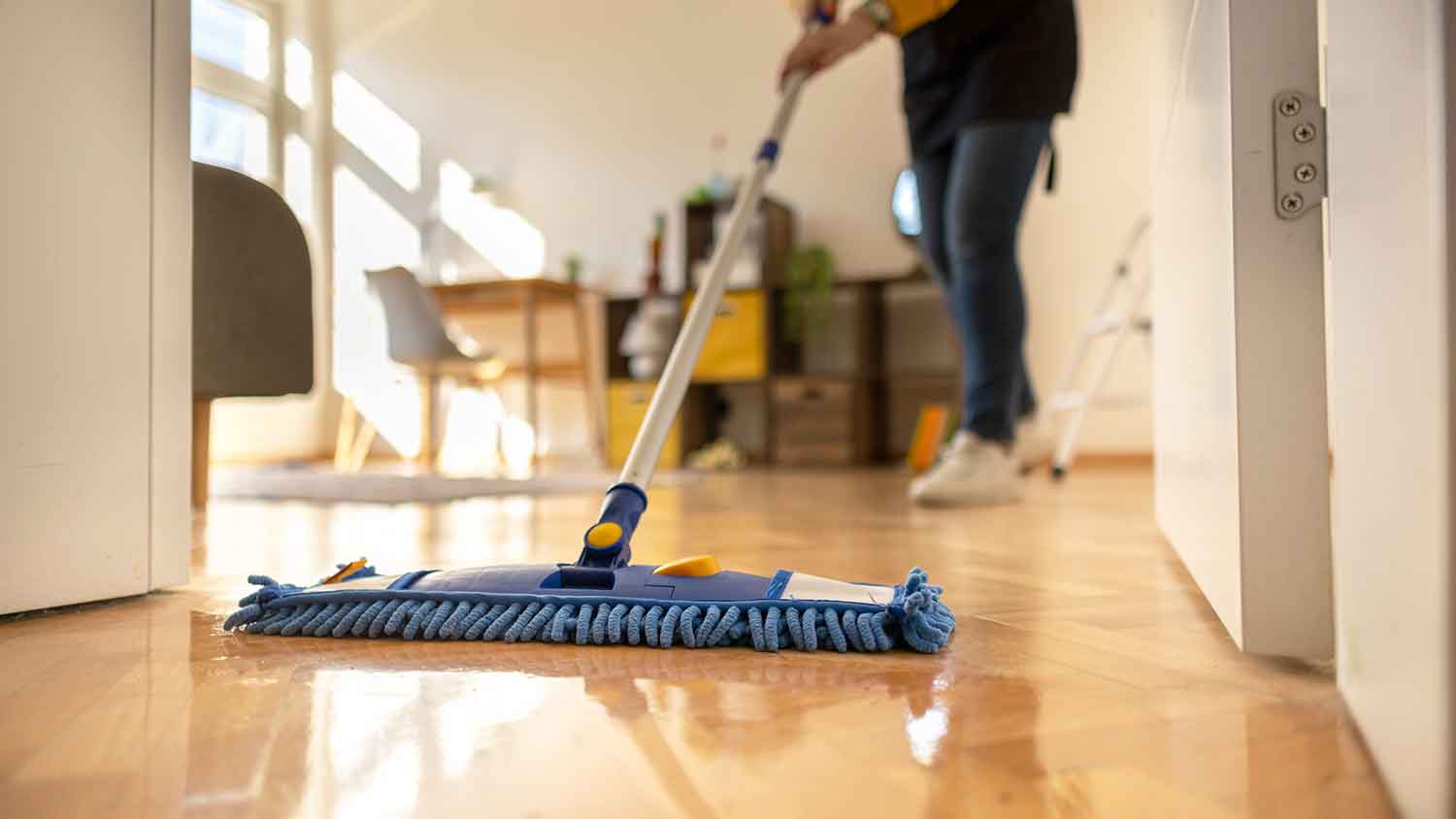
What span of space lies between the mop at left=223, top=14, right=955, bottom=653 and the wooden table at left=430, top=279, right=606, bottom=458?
10.2 ft

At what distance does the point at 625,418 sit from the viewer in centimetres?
385

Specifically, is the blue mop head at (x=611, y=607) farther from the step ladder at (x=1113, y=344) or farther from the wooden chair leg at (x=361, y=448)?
the wooden chair leg at (x=361, y=448)

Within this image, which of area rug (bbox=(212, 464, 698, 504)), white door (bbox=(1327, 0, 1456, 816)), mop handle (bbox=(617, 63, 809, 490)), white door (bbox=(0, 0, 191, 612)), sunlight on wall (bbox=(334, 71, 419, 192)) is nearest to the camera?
white door (bbox=(1327, 0, 1456, 816))

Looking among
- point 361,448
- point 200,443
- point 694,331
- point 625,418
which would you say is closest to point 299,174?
point 361,448

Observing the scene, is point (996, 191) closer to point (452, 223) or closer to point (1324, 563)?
point (1324, 563)

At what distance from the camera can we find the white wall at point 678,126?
11.5 ft

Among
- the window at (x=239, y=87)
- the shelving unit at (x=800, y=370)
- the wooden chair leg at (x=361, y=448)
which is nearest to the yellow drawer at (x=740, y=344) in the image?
the shelving unit at (x=800, y=370)

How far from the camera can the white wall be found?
11.5ft

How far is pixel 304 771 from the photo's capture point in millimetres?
388

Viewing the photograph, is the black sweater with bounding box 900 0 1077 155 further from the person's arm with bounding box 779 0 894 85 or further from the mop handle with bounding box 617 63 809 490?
the mop handle with bounding box 617 63 809 490

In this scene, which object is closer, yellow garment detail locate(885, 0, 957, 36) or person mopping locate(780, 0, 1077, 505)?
yellow garment detail locate(885, 0, 957, 36)

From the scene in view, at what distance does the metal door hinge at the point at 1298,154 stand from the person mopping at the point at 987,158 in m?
1.14

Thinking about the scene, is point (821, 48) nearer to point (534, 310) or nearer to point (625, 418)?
point (625, 418)

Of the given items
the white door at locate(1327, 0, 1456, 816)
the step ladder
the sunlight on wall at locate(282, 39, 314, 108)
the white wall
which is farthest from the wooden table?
the white door at locate(1327, 0, 1456, 816)
